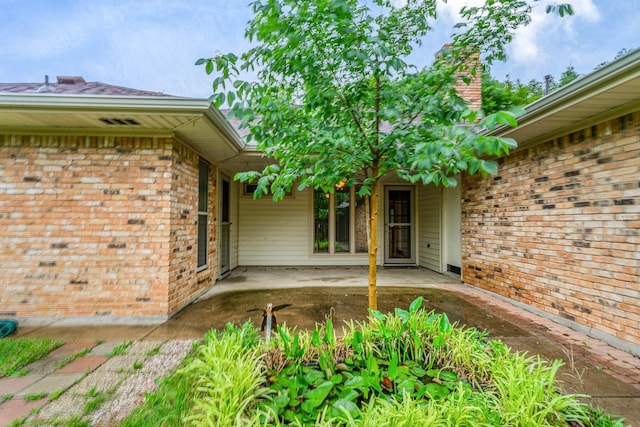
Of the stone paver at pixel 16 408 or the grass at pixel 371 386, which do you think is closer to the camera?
the grass at pixel 371 386

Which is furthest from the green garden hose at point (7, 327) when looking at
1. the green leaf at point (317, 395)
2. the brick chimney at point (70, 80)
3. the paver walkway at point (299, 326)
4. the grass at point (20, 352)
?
the brick chimney at point (70, 80)

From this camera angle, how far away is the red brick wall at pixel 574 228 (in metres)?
2.65

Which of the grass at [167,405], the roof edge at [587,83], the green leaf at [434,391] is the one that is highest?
the roof edge at [587,83]

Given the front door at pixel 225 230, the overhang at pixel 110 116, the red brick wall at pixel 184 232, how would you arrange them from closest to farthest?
the overhang at pixel 110 116 < the red brick wall at pixel 184 232 < the front door at pixel 225 230

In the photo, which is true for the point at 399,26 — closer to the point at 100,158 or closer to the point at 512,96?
the point at 100,158

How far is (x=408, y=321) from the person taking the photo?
208cm

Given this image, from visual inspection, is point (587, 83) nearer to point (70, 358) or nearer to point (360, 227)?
point (70, 358)

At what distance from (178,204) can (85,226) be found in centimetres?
104

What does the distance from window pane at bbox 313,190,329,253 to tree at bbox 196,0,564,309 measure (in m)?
4.84

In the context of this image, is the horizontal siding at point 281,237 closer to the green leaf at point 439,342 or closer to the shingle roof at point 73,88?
the shingle roof at point 73,88

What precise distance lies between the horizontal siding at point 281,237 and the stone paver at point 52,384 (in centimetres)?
499

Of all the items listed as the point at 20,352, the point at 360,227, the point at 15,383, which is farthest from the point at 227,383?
the point at 360,227


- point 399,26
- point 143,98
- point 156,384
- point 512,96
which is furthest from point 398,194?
point 512,96

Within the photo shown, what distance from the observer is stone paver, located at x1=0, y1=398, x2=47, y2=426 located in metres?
1.72
